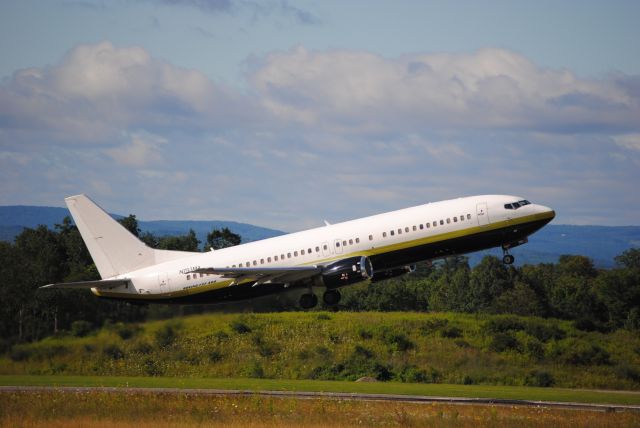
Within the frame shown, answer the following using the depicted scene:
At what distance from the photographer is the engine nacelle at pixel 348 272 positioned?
5897 cm

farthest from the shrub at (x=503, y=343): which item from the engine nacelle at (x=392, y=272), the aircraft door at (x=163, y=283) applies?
the aircraft door at (x=163, y=283)

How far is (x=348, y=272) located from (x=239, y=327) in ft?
118

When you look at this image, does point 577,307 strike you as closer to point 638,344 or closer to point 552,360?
point 638,344

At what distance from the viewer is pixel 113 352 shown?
227 feet

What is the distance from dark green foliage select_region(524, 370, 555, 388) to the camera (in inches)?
3270

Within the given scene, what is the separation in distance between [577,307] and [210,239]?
51.7m

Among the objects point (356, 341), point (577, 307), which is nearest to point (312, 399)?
point (356, 341)

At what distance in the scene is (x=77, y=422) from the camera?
4694cm

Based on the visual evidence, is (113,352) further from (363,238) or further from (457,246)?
(457,246)

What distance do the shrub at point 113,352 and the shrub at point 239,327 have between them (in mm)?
19991

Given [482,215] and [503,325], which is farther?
[503,325]

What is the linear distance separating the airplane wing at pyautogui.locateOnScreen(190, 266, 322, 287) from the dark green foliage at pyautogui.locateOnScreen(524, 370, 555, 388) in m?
28.8

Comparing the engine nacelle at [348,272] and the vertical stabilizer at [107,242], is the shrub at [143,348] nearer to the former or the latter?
the vertical stabilizer at [107,242]

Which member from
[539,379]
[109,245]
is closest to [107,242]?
[109,245]
